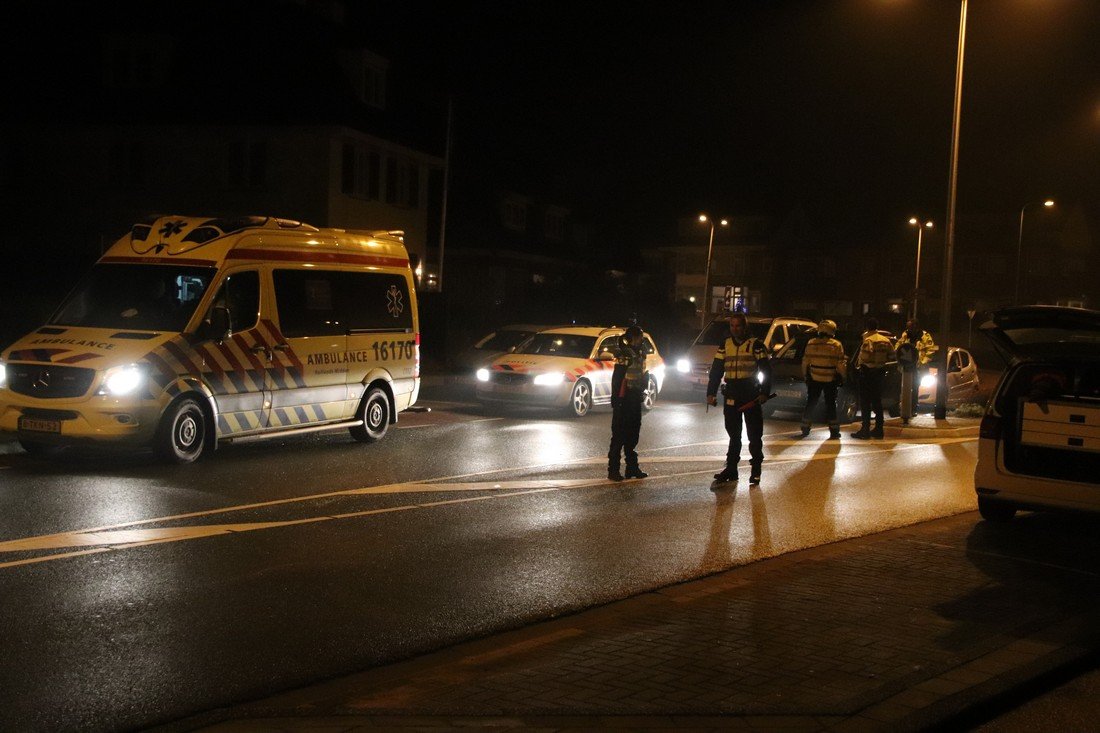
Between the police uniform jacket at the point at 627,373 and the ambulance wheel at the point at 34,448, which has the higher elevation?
the police uniform jacket at the point at 627,373

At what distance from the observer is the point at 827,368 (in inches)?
690

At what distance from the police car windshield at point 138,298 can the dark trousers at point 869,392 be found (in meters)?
9.71

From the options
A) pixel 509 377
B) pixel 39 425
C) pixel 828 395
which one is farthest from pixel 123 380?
pixel 828 395

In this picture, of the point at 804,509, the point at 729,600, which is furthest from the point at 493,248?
the point at 729,600

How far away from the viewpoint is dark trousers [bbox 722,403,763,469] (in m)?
12.6

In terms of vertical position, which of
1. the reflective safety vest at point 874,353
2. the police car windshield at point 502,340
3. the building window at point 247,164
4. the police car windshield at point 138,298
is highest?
the building window at point 247,164

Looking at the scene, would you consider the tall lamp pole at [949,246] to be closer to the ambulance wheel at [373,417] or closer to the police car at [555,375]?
the police car at [555,375]

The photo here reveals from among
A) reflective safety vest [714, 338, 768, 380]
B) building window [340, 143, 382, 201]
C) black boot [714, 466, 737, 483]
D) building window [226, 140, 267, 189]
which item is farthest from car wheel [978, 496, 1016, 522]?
building window [226, 140, 267, 189]

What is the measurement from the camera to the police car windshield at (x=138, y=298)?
43.1 ft

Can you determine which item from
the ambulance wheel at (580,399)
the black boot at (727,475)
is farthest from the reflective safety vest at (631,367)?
the ambulance wheel at (580,399)

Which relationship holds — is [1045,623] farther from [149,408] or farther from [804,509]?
[149,408]

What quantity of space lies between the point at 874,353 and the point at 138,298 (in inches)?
410

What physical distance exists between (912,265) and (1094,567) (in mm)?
74546

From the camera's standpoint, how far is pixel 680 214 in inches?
3410
